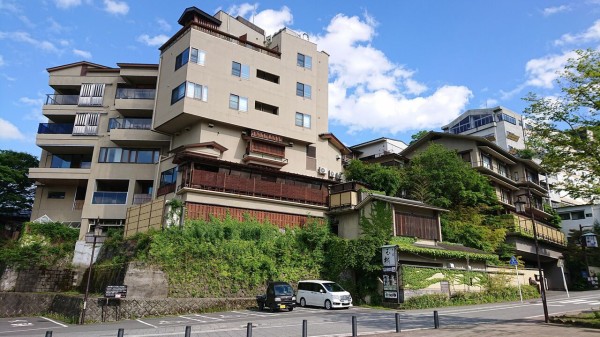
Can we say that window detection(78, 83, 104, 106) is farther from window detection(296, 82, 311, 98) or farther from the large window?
window detection(296, 82, 311, 98)

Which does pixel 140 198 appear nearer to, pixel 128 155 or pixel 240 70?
pixel 128 155

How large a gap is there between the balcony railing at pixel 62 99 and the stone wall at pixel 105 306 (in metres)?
20.4

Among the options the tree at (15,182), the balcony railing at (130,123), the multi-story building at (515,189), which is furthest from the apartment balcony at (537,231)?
the tree at (15,182)

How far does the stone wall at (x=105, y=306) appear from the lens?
64.1ft

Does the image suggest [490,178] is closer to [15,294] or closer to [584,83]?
[584,83]

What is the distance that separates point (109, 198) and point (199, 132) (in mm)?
10750

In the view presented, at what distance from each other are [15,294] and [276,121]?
22178 millimetres

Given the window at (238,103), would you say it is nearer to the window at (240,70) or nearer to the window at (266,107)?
the window at (266,107)

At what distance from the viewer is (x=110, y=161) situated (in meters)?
36.8

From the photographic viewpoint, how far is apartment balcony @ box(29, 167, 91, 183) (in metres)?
36.6

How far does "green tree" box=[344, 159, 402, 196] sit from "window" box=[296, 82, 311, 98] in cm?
863

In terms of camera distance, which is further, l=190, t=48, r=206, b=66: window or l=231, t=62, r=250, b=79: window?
l=231, t=62, r=250, b=79: window

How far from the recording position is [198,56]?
32.6 metres

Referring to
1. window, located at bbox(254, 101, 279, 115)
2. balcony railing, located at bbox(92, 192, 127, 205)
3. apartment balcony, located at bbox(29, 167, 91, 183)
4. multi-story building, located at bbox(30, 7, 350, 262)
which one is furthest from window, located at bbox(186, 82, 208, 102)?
apartment balcony, located at bbox(29, 167, 91, 183)
